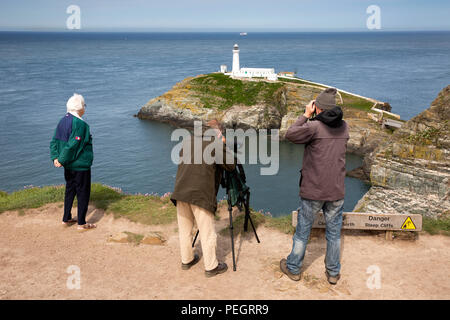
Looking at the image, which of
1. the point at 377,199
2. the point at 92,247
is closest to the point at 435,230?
the point at 92,247

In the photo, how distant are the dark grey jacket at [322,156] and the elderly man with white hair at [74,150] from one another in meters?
4.34

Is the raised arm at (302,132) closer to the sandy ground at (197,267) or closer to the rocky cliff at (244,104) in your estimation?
the sandy ground at (197,267)

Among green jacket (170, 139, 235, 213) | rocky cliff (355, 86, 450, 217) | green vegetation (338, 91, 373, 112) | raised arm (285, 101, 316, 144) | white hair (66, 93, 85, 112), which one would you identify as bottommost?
rocky cliff (355, 86, 450, 217)

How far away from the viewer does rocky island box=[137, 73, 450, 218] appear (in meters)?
20.0

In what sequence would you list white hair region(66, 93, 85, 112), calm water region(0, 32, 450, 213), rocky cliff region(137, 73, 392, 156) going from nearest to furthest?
white hair region(66, 93, 85, 112), calm water region(0, 32, 450, 213), rocky cliff region(137, 73, 392, 156)

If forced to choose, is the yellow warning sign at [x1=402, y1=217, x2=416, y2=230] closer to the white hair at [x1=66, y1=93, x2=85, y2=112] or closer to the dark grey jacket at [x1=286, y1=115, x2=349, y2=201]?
the dark grey jacket at [x1=286, y1=115, x2=349, y2=201]

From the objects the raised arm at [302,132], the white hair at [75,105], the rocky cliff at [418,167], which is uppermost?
the white hair at [75,105]

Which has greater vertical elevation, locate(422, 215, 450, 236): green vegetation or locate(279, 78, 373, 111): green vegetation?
locate(279, 78, 373, 111): green vegetation

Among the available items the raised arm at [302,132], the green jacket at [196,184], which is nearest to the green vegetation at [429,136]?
the raised arm at [302,132]

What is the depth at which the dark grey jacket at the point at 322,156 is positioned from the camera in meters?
4.78

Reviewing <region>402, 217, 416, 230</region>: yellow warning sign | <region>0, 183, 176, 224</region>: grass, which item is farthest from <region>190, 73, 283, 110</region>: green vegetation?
<region>402, 217, 416, 230</region>: yellow warning sign
